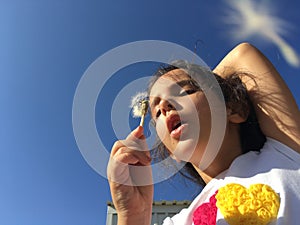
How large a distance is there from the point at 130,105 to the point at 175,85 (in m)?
0.24

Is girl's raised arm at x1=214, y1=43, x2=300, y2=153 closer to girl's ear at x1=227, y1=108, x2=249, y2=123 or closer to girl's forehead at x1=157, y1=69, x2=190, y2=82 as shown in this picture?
girl's ear at x1=227, y1=108, x2=249, y2=123

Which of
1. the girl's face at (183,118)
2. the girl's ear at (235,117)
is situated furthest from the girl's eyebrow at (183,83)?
the girl's ear at (235,117)

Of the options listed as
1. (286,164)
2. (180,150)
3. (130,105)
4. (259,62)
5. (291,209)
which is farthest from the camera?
(130,105)

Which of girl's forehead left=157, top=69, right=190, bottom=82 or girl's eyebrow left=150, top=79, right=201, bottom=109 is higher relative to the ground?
girl's forehead left=157, top=69, right=190, bottom=82

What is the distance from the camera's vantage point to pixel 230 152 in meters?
1.01

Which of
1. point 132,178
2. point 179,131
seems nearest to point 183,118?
point 179,131

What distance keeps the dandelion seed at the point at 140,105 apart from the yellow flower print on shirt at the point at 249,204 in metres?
0.37

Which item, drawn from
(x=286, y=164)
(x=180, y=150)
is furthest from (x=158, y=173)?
(x=286, y=164)

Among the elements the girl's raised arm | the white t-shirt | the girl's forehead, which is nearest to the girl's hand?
the white t-shirt

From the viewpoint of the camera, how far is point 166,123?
1016 mm

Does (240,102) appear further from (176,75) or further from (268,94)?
(176,75)

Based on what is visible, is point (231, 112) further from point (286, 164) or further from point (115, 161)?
point (115, 161)

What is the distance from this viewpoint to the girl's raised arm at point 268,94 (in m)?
0.96

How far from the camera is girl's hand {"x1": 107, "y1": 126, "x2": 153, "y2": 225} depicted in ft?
3.27
